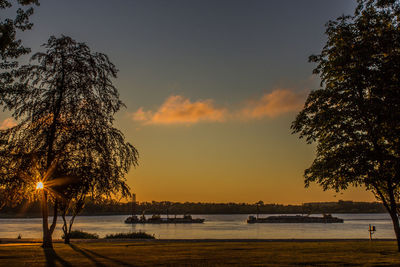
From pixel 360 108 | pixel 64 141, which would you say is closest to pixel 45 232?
pixel 64 141

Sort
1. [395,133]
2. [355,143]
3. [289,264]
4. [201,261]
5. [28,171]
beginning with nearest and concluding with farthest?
[289,264] < [201,261] < [395,133] < [355,143] < [28,171]

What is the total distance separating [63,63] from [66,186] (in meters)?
7.30

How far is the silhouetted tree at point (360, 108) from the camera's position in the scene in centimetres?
A: 1922

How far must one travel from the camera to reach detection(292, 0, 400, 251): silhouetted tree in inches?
757

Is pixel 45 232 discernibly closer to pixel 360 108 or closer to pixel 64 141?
pixel 64 141

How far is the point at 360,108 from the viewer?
66.0 feet

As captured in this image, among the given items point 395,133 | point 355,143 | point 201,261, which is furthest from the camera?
point 355,143

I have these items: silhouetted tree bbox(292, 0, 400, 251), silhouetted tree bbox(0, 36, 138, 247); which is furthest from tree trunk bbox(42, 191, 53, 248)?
silhouetted tree bbox(292, 0, 400, 251)

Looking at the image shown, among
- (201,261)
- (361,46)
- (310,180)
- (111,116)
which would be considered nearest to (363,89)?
(361,46)

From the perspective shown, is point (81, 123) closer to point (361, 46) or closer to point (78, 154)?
point (78, 154)

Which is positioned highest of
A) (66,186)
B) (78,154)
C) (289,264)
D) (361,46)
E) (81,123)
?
(361,46)

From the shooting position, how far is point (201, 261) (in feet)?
51.4

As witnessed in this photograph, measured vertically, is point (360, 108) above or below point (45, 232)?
above

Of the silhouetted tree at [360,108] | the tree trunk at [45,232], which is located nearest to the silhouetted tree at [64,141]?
the tree trunk at [45,232]
